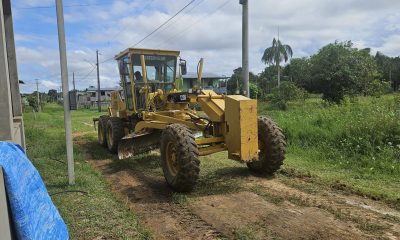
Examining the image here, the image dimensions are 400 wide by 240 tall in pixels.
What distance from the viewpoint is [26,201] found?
3.16 meters

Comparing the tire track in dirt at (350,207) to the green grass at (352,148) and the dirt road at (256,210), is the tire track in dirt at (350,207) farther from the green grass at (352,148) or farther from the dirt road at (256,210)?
the green grass at (352,148)

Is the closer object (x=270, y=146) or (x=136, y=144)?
(x=270, y=146)

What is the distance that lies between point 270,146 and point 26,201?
16.4 feet

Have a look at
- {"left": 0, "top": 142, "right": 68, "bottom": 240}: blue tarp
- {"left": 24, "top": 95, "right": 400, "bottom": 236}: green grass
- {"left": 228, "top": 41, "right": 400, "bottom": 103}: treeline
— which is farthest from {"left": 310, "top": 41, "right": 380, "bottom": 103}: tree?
{"left": 0, "top": 142, "right": 68, "bottom": 240}: blue tarp

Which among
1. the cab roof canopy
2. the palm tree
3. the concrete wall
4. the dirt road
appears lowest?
the dirt road

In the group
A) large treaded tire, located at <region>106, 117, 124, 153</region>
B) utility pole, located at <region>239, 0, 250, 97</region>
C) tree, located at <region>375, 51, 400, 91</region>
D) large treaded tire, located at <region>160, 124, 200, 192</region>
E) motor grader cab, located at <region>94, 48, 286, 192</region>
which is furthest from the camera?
tree, located at <region>375, 51, 400, 91</region>

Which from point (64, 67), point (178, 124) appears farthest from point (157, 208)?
point (64, 67)

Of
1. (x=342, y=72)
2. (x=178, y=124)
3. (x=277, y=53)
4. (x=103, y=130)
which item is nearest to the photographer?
(x=178, y=124)

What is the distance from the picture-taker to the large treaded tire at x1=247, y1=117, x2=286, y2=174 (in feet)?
24.1

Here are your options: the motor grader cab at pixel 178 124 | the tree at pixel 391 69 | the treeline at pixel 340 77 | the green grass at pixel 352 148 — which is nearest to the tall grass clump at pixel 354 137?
the green grass at pixel 352 148

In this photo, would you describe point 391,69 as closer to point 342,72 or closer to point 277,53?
point 277,53

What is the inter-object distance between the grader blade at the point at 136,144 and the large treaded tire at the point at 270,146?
3180 mm

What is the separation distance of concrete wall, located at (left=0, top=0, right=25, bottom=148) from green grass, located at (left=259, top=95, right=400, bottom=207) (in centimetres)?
525

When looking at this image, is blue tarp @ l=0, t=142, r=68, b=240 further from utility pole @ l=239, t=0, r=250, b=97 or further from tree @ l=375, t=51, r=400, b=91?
tree @ l=375, t=51, r=400, b=91
